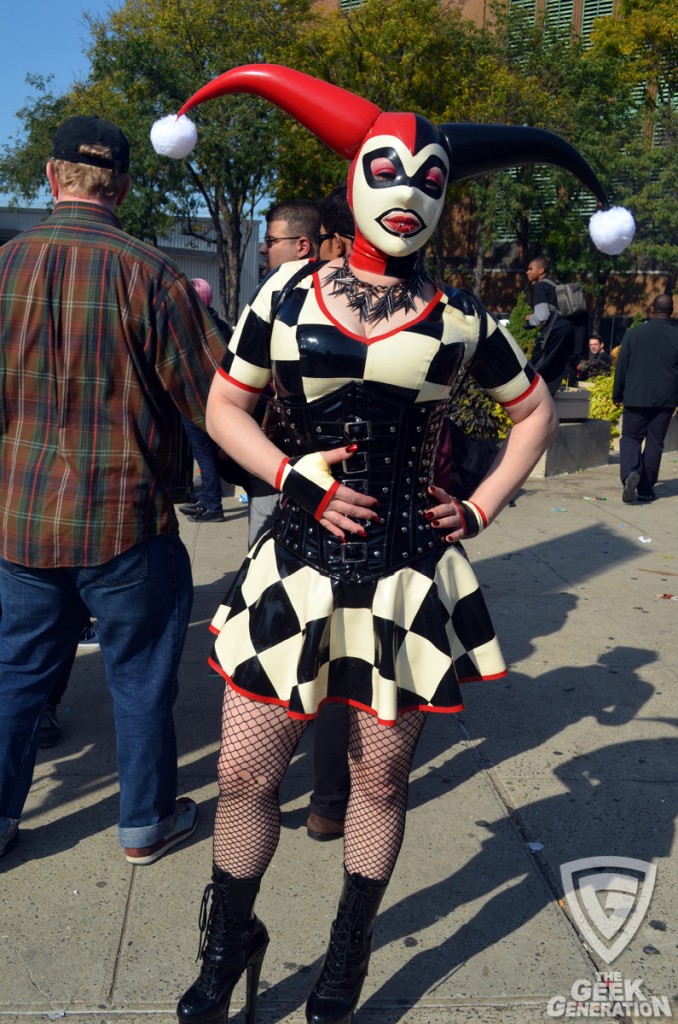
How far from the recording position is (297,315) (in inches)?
84.3

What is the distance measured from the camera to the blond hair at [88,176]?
2750mm

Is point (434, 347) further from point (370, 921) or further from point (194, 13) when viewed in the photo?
point (194, 13)

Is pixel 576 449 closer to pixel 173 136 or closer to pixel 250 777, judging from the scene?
pixel 173 136

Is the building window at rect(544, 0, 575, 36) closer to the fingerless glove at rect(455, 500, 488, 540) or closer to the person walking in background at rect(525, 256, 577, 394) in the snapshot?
the person walking in background at rect(525, 256, 577, 394)

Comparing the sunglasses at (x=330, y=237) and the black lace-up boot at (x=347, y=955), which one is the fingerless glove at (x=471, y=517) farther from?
the sunglasses at (x=330, y=237)

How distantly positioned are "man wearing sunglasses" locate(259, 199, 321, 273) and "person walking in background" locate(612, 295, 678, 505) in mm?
5851

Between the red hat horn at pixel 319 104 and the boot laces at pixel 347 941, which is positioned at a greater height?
the red hat horn at pixel 319 104

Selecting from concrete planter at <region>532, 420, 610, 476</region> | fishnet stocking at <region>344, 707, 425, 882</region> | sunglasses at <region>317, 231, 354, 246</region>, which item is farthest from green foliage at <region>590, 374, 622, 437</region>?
fishnet stocking at <region>344, 707, 425, 882</region>

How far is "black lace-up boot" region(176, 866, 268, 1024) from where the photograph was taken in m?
2.24

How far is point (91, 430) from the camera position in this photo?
8.91 ft

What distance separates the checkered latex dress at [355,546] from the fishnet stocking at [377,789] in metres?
0.07

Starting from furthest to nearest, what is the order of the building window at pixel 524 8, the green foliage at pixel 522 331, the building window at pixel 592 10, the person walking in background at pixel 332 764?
the building window at pixel 592 10 → the building window at pixel 524 8 → the green foliage at pixel 522 331 → the person walking in background at pixel 332 764

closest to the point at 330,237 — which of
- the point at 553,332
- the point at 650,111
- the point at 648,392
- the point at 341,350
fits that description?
the point at 341,350

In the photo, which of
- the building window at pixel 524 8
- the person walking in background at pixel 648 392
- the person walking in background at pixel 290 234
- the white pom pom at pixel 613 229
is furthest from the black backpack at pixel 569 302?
the building window at pixel 524 8
